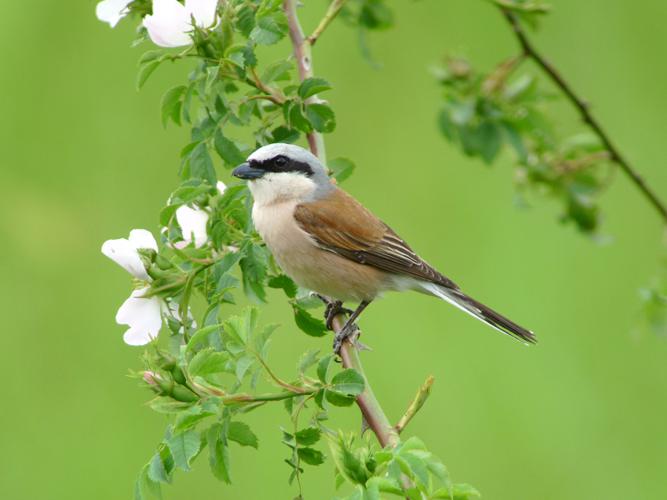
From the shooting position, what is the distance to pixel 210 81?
5.21 feet

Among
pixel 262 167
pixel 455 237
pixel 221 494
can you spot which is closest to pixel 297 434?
pixel 262 167

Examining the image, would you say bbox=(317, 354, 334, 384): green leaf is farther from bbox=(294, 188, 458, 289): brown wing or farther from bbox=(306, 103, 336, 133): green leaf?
bbox=(294, 188, 458, 289): brown wing

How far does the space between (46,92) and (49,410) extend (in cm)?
137

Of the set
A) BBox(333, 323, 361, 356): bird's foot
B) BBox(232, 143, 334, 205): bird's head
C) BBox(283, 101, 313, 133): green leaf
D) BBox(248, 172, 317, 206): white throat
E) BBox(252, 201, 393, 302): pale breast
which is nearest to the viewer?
BBox(283, 101, 313, 133): green leaf

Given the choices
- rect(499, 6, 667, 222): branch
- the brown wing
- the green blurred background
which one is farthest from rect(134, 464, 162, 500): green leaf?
the green blurred background

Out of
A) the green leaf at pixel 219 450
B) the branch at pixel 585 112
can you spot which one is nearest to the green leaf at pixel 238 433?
the green leaf at pixel 219 450

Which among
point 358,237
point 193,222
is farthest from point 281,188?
point 193,222

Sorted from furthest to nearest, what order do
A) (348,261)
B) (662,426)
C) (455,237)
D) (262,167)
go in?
(455,237) → (662,426) → (348,261) → (262,167)

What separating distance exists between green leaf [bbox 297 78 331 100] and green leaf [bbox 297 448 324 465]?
0.56 meters

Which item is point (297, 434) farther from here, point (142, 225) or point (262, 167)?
point (142, 225)

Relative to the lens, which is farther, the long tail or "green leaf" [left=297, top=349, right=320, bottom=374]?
the long tail

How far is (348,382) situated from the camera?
1474 millimetres

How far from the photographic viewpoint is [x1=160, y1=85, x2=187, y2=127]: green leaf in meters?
1.73

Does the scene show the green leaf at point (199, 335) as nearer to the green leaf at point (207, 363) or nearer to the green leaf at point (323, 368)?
the green leaf at point (207, 363)
